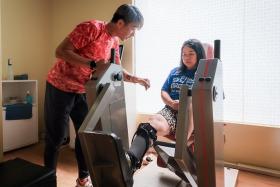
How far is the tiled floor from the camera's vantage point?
1.88 metres

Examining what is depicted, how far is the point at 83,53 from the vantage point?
151 cm

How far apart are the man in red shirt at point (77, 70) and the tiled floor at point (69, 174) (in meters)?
0.31

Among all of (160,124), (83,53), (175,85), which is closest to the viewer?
(83,53)

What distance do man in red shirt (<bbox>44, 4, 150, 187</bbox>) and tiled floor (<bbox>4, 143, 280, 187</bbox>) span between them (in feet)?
1.00

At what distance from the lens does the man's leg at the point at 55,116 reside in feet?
5.12

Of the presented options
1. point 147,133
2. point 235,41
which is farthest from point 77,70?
point 235,41

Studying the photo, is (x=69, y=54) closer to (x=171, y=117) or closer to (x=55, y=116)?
(x=55, y=116)

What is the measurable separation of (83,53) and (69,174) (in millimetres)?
1118

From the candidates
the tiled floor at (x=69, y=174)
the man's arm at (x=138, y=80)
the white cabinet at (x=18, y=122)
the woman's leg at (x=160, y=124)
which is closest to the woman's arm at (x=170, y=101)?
the woman's leg at (x=160, y=124)

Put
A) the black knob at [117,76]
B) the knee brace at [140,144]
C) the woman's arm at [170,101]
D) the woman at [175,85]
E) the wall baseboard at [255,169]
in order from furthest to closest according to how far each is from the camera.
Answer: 1. the wall baseboard at [255,169]
2. the woman's arm at [170,101]
3. the woman at [175,85]
4. the black knob at [117,76]
5. the knee brace at [140,144]

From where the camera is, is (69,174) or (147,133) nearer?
(147,133)

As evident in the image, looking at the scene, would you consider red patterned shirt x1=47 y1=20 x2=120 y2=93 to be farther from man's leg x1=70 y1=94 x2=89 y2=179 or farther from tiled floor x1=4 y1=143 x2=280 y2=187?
tiled floor x1=4 y1=143 x2=280 y2=187

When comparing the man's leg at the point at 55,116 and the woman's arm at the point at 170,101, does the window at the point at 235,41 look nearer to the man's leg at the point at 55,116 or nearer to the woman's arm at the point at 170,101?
the woman's arm at the point at 170,101

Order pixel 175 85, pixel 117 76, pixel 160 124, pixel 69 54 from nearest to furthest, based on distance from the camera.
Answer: pixel 117 76 < pixel 69 54 < pixel 160 124 < pixel 175 85
